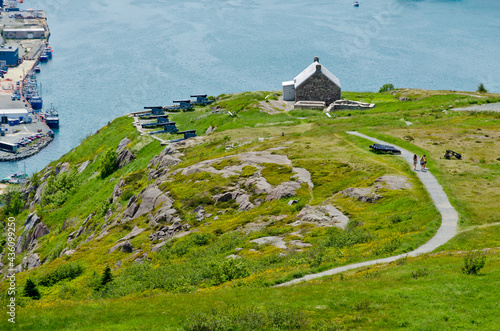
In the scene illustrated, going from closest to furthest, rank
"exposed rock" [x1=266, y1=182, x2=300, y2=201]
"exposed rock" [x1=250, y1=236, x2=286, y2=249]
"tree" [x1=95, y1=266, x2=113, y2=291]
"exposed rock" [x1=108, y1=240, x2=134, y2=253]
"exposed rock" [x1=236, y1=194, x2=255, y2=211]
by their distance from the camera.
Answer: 1. "tree" [x1=95, y1=266, x2=113, y2=291]
2. "exposed rock" [x1=250, y1=236, x2=286, y2=249]
3. "exposed rock" [x1=108, y1=240, x2=134, y2=253]
4. "exposed rock" [x1=266, y1=182, x2=300, y2=201]
5. "exposed rock" [x1=236, y1=194, x2=255, y2=211]

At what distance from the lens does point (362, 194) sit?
5844cm

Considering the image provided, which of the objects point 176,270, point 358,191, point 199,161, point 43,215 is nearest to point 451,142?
point 358,191

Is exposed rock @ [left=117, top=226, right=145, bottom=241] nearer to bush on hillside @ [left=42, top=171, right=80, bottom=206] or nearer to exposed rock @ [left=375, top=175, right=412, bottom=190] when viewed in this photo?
exposed rock @ [left=375, top=175, right=412, bottom=190]

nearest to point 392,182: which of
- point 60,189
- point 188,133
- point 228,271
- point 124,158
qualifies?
point 228,271

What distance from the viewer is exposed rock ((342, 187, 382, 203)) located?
5703 cm

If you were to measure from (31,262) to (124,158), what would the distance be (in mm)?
33801

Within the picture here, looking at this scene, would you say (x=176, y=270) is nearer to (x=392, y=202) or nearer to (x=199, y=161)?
(x=392, y=202)

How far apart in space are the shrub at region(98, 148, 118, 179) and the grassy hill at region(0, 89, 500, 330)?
0.24 m

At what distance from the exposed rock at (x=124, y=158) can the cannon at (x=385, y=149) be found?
5241 cm

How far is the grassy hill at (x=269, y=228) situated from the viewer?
3173cm

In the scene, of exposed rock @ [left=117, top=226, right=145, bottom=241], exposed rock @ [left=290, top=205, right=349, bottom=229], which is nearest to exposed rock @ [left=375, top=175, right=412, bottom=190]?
exposed rock @ [left=290, top=205, right=349, bottom=229]

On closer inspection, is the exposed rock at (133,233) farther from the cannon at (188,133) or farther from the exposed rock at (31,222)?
the cannon at (188,133)

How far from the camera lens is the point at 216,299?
3434cm

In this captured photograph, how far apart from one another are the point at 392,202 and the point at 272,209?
1317 cm
